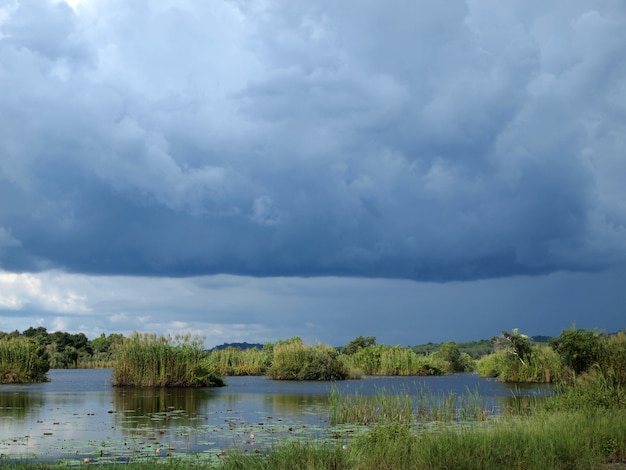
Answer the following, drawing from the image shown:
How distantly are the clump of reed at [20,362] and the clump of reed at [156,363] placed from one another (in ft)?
28.7

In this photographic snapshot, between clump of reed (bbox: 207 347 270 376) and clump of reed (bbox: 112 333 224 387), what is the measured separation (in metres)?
21.2

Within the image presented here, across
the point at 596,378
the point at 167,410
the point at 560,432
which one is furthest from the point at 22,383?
the point at 560,432

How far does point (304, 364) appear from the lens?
54812 mm

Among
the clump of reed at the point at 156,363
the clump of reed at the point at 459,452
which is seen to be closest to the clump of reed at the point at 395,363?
the clump of reed at the point at 156,363

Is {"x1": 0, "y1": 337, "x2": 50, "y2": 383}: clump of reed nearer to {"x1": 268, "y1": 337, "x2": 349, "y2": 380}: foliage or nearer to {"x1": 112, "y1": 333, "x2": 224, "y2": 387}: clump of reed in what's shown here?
{"x1": 112, "y1": 333, "x2": 224, "y2": 387}: clump of reed

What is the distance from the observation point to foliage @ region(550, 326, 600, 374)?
3291cm

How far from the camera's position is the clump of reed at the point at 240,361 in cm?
6347

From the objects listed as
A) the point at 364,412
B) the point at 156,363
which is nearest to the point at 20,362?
the point at 156,363

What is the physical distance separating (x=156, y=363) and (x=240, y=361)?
25059 millimetres

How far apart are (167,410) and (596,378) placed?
1524cm

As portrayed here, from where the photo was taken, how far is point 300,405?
29203 mm

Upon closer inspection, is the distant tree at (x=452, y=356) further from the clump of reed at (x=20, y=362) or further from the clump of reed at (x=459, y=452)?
the clump of reed at (x=459, y=452)

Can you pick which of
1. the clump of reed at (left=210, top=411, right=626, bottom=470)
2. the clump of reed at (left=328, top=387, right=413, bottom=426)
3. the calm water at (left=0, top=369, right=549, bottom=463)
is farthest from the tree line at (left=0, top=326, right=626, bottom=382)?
the clump of reed at (left=210, top=411, right=626, bottom=470)

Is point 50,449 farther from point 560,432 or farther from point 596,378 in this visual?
point 596,378
